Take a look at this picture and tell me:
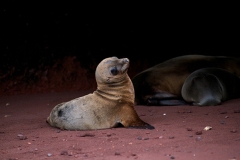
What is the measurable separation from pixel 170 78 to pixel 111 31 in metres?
2.19

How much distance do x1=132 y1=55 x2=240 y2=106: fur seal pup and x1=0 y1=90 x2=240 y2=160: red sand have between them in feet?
2.36

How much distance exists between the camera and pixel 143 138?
5.43 metres

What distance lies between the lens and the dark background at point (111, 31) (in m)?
9.73

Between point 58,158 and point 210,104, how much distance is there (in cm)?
356

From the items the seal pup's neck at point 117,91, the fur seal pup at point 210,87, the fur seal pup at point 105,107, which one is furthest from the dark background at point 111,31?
the seal pup's neck at point 117,91

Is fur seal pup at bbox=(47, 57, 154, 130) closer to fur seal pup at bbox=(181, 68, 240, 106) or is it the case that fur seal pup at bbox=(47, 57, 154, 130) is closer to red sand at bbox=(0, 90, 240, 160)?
red sand at bbox=(0, 90, 240, 160)

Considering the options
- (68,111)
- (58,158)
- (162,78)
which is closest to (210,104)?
(162,78)

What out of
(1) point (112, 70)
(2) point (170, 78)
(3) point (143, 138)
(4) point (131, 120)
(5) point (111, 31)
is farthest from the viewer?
(5) point (111, 31)

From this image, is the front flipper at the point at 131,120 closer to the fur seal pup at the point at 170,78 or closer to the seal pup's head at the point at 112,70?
the seal pup's head at the point at 112,70

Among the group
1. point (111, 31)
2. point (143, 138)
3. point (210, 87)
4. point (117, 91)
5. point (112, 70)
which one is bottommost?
point (143, 138)

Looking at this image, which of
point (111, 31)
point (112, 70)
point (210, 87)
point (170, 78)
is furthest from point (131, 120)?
point (111, 31)

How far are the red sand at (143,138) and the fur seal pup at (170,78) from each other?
0.72 meters

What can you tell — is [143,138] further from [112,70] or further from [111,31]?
[111,31]

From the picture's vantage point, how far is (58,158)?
4.72m
